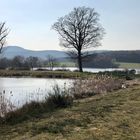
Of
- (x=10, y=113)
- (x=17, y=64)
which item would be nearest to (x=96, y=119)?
(x=10, y=113)

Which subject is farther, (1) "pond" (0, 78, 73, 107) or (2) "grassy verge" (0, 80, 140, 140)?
(1) "pond" (0, 78, 73, 107)

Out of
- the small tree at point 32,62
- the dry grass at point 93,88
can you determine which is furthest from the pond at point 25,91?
the small tree at point 32,62

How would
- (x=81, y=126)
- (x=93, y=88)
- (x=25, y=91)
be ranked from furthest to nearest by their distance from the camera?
(x=25, y=91), (x=93, y=88), (x=81, y=126)

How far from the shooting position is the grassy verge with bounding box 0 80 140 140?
788 cm

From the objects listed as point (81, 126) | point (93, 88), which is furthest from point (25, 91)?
point (81, 126)

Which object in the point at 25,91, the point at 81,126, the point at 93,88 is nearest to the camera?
the point at 81,126

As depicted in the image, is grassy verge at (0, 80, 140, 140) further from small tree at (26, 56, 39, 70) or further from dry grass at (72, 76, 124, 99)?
small tree at (26, 56, 39, 70)

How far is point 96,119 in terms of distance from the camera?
9.66m

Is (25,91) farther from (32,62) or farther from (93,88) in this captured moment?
(32,62)

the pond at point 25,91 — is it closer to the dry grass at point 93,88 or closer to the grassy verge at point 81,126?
the dry grass at point 93,88

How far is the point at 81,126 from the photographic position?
880cm

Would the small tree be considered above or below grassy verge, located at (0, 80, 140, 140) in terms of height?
above

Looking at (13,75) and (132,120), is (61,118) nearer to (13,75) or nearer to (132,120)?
(132,120)

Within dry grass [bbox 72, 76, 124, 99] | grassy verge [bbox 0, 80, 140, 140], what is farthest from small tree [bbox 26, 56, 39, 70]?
grassy verge [bbox 0, 80, 140, 140]
